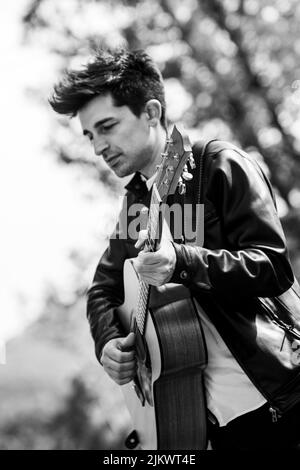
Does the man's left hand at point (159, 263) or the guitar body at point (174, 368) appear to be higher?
the man's left hand at point (159, 263)

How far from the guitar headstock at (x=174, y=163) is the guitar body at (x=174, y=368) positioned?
409mm

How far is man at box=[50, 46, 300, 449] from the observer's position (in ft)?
5.55

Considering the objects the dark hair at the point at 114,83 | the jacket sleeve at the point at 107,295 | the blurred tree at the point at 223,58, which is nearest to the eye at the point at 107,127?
the dark hair at the point at 114,83

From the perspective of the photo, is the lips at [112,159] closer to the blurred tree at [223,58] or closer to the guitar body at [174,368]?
the guitar body at [174,368]

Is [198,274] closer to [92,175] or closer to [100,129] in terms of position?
[100,129]

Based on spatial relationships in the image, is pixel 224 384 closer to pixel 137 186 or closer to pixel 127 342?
pixel 127 342

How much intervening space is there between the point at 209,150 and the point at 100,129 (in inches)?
23.4

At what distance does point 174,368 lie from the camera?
6.68 ft

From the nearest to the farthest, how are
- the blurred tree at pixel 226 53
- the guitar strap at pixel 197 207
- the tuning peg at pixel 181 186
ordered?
the tuning peg at pixel 181 186
the guitar strap at pixel 197 207
the blurred tree at pixel 226 53

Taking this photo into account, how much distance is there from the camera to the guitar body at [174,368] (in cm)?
199

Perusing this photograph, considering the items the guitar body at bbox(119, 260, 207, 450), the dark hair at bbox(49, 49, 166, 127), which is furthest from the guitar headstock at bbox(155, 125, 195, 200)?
the dark hair at bbox(49, 49, 166, 127)

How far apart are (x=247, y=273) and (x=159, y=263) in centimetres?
27

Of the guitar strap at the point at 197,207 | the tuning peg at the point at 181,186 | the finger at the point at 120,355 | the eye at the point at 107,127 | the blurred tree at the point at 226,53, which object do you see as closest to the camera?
the tuning peg at the point at 181,186
